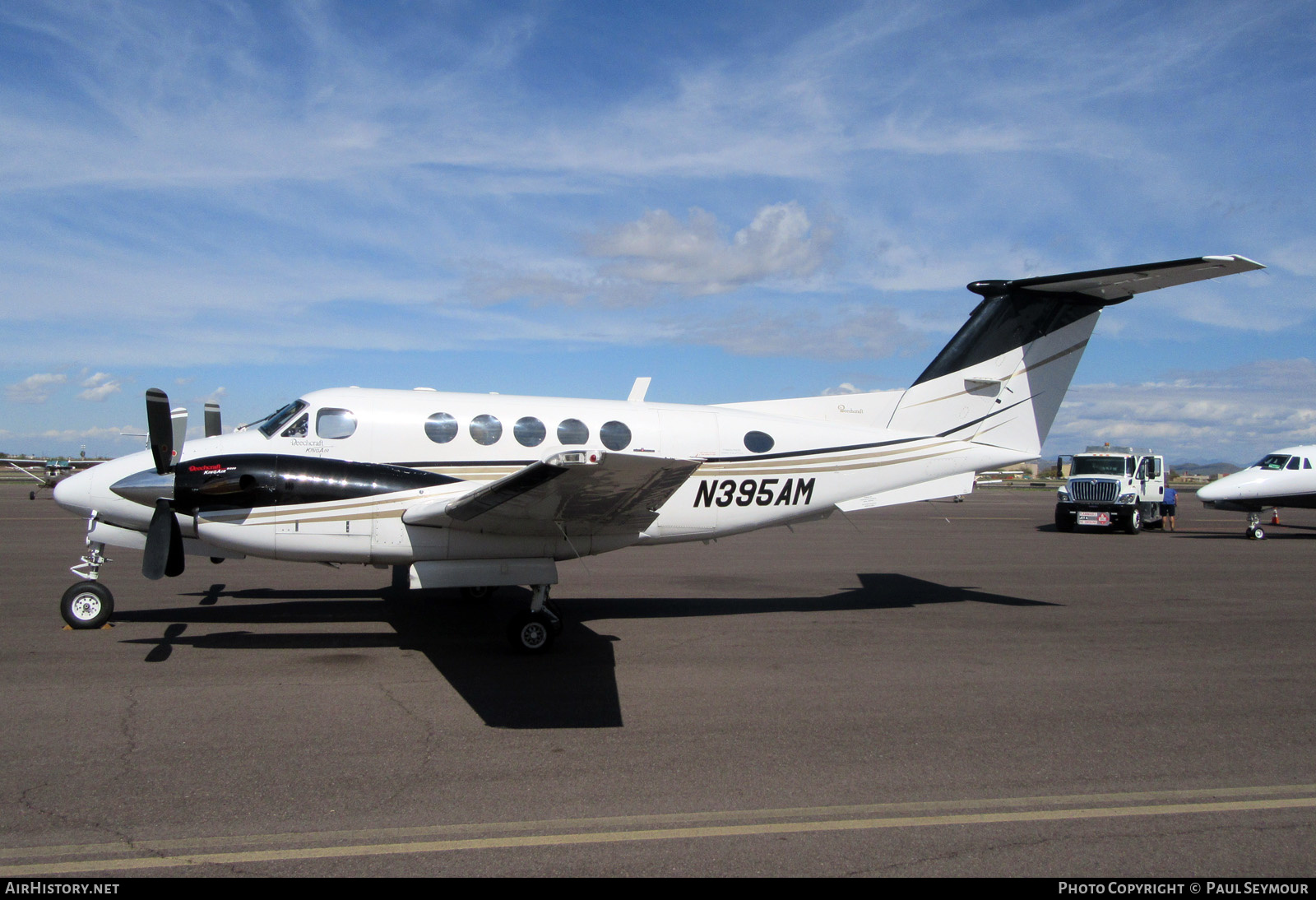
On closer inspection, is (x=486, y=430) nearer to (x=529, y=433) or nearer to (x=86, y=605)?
(x=529, y=433)

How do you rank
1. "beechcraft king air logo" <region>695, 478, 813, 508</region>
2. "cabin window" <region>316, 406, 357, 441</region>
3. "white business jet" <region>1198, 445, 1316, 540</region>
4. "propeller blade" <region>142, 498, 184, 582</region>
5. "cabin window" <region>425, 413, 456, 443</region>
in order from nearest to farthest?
"propeller blade" <region>142, 498, 184, 582</region> < "cabin window" <region>316, 406, 357, 441</region> < "cabin window" <region>425, 413, 456, 443</region> < "beechcraft king air logo" <region>695, 478, 813, 508</region> < "white business jet" <region>1198, 445, 1316, 540</region>

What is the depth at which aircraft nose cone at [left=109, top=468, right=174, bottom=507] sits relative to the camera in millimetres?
7844

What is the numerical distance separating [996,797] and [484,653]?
16.6ft

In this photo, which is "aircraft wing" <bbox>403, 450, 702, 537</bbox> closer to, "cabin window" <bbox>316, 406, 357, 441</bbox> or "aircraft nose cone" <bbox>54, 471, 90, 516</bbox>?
"cabin window" <bbox>316, 406, 357, 441</bbox>

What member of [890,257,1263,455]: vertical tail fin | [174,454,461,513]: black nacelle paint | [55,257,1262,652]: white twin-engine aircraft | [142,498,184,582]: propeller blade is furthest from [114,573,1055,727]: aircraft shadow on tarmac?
[890,257,1263,455]: vertical tail fin

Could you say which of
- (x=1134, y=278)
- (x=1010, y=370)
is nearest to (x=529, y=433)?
(x=1010, y=370)

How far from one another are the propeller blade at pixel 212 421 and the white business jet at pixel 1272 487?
22.6 meters

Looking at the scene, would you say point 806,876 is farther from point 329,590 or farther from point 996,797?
point 329,590

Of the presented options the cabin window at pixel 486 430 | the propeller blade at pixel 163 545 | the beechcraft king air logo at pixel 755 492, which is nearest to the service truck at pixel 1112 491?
the beechcraft king air logo at pixel 755 492

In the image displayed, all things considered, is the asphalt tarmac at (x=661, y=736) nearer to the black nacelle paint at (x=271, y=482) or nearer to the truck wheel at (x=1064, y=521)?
the black nacelle paint at (x=271, y=482)

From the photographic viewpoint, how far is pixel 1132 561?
618 inches

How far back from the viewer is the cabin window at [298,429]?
8.63m

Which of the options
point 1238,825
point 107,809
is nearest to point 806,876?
point 1238,825

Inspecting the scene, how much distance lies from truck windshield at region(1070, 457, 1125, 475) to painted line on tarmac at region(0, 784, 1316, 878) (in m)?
21.9
